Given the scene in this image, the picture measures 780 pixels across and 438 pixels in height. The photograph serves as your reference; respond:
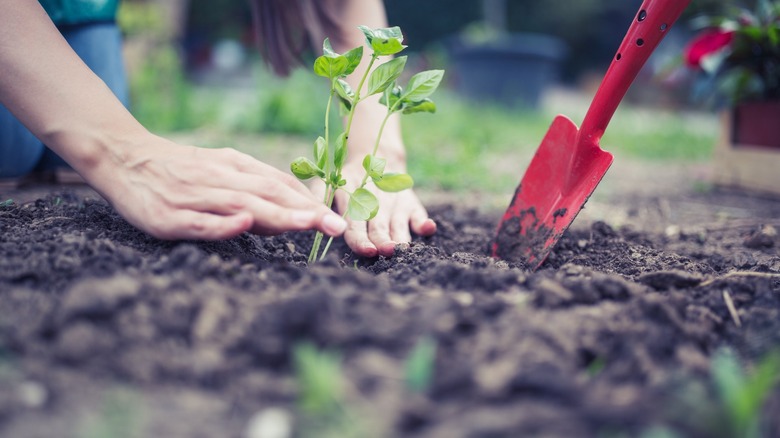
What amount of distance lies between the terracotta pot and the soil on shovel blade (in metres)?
2.05

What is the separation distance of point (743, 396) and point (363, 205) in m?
0.75

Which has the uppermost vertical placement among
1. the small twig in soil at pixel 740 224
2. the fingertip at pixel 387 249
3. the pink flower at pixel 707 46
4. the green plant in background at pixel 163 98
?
the pink flower at pixel 707 46

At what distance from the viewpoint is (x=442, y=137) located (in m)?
4.21

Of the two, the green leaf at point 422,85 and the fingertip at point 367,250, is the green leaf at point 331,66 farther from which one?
the fingertip at point 367,250

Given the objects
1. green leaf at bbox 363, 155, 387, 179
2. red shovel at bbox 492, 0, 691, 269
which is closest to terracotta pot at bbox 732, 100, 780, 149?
red shovel at bbox 492, 0, 691, 269

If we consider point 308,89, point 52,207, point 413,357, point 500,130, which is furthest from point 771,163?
point 308,89

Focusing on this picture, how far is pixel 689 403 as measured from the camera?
0.72 metres

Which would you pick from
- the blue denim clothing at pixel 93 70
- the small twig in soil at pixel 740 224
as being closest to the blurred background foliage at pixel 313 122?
the blue denim clothing at pixel 93 70

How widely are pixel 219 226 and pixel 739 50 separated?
271cm

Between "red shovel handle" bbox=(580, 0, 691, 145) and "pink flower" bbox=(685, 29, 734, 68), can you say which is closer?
"red shovel handle" bbox=(580, 0, 691, 145)

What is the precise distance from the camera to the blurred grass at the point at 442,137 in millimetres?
3041

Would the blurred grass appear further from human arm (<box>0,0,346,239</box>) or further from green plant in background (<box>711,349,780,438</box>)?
green plant in background (<box>711,349,780,438</box>)

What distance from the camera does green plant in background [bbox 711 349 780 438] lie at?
27.1 inches

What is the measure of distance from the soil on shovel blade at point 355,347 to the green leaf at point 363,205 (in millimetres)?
164
